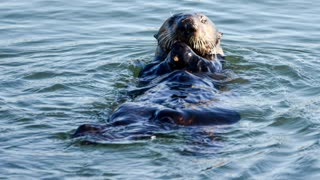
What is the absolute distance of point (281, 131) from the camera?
7066 millimetres

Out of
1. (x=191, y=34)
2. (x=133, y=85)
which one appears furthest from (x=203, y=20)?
(x=133, y=85)

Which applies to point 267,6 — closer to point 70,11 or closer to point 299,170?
point 70,11

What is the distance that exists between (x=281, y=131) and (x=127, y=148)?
5.23 ft

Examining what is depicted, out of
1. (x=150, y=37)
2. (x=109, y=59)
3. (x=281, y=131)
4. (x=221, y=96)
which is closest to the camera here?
(x=281, y=131)

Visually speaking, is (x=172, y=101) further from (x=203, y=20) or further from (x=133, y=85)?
(x=203, y=20)

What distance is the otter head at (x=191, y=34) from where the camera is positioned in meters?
8.49

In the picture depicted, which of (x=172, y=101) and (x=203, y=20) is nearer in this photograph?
(x=172, y=101)

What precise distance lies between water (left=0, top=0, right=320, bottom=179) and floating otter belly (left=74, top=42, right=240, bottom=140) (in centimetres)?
14

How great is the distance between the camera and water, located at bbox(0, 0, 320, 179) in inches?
238

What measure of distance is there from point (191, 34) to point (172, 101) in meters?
1.64

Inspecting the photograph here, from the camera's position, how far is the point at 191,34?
8547mm

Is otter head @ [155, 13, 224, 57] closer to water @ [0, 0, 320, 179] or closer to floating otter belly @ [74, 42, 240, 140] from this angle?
floating otter belly @ [74, 42, 240, 140]

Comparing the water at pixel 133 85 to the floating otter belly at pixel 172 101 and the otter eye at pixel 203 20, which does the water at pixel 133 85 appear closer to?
the floating otter belly at pixel 172 101

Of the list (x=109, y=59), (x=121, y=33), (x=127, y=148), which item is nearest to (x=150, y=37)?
(x=121, y=33)
